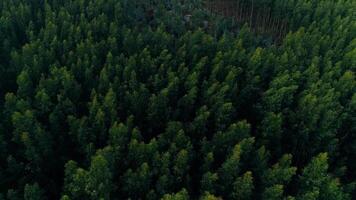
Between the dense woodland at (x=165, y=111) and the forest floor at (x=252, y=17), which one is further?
the forest floor at (x=252, y=17)

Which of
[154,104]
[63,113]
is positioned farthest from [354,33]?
[63,113]

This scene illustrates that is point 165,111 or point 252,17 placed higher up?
point 252,17

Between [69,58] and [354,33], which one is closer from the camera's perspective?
[69,58]

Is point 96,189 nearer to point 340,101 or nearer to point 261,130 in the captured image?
point 261,130

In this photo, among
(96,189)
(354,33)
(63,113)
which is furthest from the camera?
(354,33)

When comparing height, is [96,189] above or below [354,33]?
below

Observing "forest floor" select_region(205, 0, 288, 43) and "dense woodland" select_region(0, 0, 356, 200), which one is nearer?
"dense woodland" select_region(0, 0, 356, 200)

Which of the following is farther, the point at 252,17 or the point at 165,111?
the point at 252,17

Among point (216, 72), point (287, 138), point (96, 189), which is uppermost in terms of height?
point (216, 72)
